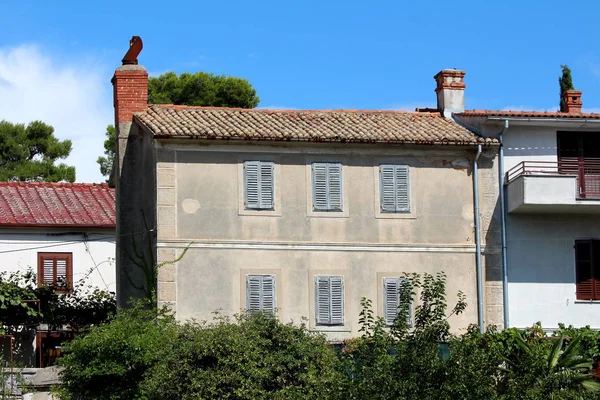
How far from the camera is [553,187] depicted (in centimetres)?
2856

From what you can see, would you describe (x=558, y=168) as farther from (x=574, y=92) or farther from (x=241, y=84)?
(x=241, y=84)

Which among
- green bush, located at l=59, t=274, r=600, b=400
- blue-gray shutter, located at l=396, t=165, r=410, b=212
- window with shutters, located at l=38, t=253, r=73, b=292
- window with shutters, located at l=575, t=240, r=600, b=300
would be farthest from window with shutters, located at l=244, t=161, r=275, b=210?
window with shutters, located at l=38, t=253, r=73, b=292

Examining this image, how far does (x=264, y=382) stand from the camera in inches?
886

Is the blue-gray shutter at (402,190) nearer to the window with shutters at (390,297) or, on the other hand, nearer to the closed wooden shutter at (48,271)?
the window with shutters at (390,297)

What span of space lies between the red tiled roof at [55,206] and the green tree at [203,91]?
11178mm

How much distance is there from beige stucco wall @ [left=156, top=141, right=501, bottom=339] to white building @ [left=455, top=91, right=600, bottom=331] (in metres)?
0.59

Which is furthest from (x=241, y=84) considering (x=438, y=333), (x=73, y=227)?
(x=438, y=333)

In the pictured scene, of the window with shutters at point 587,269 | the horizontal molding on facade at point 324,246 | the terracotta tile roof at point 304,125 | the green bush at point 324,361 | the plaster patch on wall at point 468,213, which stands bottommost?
the green bush at point 324,361

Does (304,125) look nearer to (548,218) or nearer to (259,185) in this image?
(259,185)

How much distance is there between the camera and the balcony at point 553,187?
93.4 feet

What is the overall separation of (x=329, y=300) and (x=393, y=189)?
Answer: 3.19 meters

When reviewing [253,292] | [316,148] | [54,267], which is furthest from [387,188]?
[54,267]

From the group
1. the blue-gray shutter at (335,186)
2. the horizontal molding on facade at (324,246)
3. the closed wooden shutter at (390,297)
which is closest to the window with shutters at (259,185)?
the horizontal molding on facade at (324,246)

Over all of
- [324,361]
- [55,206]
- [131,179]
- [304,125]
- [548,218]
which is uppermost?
[304,125]
